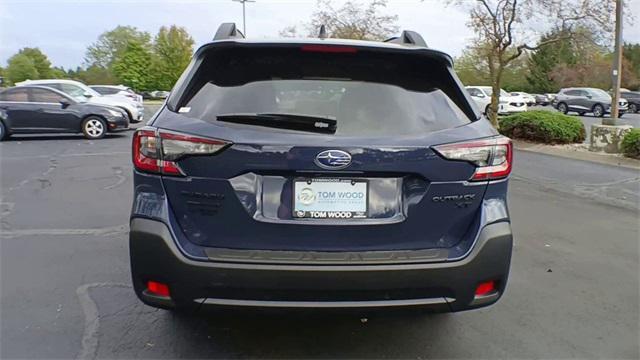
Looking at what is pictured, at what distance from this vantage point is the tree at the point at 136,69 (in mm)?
66250

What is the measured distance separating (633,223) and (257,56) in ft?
17.5

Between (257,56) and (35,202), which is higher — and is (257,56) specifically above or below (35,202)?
above

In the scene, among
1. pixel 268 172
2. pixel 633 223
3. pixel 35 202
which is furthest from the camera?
pixel 35 202

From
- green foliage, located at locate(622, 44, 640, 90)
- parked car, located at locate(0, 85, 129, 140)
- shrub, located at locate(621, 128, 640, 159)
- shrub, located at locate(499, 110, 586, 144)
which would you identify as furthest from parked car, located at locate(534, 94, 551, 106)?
parked car, located at locate(0, 85, 129, 140)

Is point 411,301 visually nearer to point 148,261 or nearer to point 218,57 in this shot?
point 148,261

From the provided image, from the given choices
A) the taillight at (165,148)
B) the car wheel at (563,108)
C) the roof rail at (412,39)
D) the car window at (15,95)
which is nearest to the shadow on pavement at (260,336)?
the taillight at (165,148)

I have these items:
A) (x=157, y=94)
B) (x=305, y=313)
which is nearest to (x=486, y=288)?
(x=305, y=313)

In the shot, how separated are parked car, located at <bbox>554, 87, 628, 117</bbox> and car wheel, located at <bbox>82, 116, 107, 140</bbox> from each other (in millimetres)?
25527

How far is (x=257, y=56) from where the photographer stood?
2.68 meters

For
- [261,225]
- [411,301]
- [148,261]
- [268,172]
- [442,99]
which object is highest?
[442,99]

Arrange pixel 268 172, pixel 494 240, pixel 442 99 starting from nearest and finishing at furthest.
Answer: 1. pixel 268 172
2. pixel 494 240
3. pixel 442 99

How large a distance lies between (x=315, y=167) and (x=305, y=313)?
0.71 m

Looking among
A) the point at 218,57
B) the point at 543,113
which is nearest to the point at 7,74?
the point at 543,113

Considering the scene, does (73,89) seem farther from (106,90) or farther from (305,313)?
(305,313)
